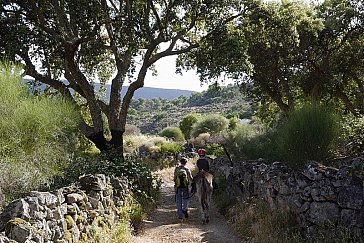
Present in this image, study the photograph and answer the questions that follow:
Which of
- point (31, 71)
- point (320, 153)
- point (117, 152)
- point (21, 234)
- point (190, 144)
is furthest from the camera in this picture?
point (190, 144)

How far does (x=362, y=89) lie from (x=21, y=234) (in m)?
17.9

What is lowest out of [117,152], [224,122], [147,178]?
[147,178]

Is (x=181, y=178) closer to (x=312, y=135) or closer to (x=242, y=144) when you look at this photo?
(x=312, y=135)

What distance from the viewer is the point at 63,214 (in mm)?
6133

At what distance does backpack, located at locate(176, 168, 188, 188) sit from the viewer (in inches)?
425

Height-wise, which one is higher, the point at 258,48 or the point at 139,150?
the point at 258,48

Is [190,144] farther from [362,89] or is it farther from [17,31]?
[17,31]

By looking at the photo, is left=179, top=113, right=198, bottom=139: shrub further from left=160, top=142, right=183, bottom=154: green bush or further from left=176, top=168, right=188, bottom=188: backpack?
left=176, top=168, right=188, bottom=188: backpack

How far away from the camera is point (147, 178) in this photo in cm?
1429

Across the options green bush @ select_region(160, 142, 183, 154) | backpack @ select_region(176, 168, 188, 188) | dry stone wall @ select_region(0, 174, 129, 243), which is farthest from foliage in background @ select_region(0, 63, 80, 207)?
green bush @ select_region(160, 142, 183, 154)

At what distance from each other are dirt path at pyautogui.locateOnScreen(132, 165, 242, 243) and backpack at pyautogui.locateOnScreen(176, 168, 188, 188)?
993 mm

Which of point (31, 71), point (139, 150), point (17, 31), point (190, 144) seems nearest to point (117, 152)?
point (31, 71)

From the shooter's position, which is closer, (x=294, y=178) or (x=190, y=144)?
(x=294, y=178)

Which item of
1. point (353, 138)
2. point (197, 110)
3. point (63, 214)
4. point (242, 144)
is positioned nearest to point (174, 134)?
point (242, 144)
